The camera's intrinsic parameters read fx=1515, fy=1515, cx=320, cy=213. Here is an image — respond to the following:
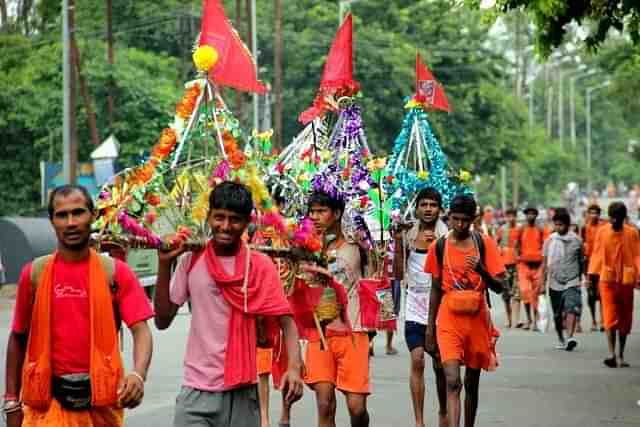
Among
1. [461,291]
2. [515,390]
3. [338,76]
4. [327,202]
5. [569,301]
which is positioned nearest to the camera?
[327,202]

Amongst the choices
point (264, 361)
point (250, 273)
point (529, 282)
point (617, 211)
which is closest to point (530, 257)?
point (529, 282)

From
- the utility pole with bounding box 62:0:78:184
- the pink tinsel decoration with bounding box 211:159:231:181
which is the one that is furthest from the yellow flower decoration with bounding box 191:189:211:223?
the utility pole with bounding box 62:0:78:184

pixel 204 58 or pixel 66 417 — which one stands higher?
pixel 204 58

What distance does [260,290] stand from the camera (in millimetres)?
6516

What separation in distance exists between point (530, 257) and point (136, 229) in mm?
14600

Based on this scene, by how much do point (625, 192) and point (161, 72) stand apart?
85.8 meters

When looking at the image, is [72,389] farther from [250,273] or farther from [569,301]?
[569,301]

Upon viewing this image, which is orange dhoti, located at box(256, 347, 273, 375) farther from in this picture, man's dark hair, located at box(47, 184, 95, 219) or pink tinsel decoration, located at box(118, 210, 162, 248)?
man's dark hair, located at box(47, 184, 95, 219)

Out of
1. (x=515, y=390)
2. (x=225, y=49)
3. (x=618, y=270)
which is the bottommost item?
(x=515, y=390)

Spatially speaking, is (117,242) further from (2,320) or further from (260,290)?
(2,320)

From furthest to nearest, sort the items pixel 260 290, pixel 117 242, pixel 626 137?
pixel 626 137 < pixel 117 242 < pixel 260 290

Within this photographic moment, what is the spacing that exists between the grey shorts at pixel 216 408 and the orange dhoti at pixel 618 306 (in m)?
9.92

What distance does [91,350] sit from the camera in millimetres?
6031

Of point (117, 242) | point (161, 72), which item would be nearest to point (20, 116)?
point (161, 72)
